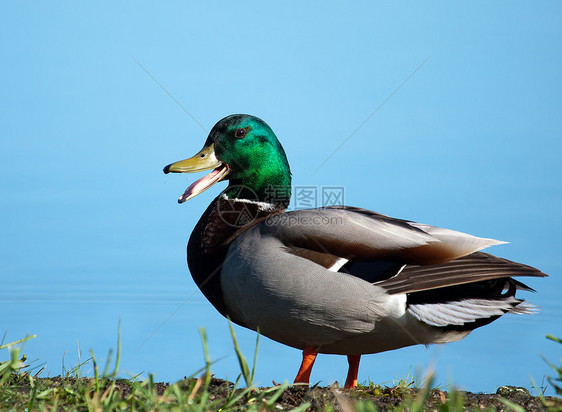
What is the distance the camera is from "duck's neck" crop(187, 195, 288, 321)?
15.3ft

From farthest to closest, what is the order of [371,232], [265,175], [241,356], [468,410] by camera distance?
[265,175]
[371,232]
[468,410]
[241,356]

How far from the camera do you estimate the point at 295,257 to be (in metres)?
4.21

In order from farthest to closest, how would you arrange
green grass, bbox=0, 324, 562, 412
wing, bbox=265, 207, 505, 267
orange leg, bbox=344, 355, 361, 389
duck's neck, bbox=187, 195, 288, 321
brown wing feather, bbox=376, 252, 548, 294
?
orange leg, bbox=344, 355, 361, 389 < duck's neck, bbox=187, 195, 288, 321 < wing, bbox=265, 207, 505, 267 < brown wing feather, bbox=376, 252, 548, 294 < green grass, bbox=0, 324, 562, 412

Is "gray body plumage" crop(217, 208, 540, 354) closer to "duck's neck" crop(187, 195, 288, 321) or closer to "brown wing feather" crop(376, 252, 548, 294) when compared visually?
"brown wing feather" crop(376, 252, 548, 294)

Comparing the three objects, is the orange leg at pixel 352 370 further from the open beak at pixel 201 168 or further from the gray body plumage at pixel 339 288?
the open beak at pixel 201 168

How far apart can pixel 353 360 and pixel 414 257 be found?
1024 mm

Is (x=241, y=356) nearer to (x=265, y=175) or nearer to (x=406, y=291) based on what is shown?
(x=406, y=291)

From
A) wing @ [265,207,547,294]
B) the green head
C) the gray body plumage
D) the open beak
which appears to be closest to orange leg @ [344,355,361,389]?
the gray body plumage

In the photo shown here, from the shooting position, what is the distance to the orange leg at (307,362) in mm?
4281

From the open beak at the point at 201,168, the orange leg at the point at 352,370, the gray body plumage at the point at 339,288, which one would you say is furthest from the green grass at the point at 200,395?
the open beak at the point at 201,168

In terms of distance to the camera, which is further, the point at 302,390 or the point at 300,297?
the point at 300,297

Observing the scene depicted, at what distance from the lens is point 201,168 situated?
525 cm

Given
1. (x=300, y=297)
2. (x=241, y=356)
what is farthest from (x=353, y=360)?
(x=241, y=356)

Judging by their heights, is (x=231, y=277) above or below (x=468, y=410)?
above
